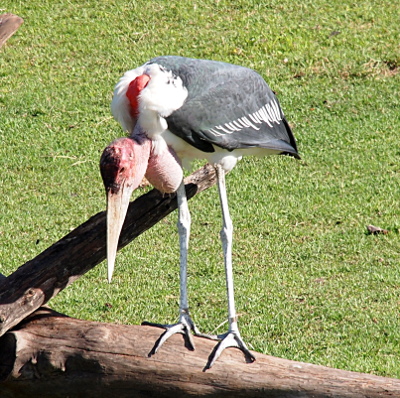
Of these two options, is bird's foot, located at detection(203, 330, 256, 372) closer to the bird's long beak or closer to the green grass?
the bird's long beak

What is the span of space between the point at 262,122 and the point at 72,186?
3199 millimetres

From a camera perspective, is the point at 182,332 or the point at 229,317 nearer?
the point at 182,332

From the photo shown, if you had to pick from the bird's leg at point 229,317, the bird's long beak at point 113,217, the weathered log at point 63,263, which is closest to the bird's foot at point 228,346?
the bird's leg at point 229,317

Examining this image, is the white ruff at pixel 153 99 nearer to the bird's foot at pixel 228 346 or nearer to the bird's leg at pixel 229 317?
the bird's leg at pixel 229 317

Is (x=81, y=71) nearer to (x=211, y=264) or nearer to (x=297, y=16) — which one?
(x=297, y=16)

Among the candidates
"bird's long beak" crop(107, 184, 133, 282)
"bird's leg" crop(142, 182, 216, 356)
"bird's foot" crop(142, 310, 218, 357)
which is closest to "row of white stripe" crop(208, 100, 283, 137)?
"bird's leg" crop(142, 182, 216, 356)

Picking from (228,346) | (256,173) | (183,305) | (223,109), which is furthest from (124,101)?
(256,173)

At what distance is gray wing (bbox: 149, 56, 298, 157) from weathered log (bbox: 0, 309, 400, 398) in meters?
0.88

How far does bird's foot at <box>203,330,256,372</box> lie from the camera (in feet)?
10.6

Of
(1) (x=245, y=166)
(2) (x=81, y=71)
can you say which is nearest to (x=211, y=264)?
(1) (x=245, y=166)

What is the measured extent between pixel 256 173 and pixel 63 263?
3.66 meters

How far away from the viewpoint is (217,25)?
917 cm

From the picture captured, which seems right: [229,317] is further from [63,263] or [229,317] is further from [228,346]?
[63,263]

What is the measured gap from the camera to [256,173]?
277 inches
